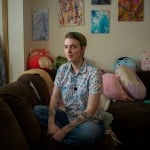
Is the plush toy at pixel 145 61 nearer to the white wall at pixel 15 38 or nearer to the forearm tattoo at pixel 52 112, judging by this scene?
the white wall at pixel 15 38

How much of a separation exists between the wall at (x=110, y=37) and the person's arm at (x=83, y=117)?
1.99 m

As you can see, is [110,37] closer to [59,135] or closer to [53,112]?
[53,112]

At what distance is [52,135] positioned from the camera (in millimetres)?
1990

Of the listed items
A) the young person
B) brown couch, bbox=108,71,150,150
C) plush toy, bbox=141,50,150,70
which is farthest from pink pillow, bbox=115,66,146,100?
the young person

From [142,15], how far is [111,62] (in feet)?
2.59

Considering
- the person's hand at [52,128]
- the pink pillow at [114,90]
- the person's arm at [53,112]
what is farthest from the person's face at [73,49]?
the pink pillow at [114,90]

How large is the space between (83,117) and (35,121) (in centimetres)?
36

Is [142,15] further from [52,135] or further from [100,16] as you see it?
[52,135]

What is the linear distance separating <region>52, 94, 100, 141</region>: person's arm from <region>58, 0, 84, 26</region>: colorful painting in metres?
2.06

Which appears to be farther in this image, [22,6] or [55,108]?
[22,6]

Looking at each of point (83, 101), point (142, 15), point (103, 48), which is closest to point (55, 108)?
point (83, 101)

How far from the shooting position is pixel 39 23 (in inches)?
154

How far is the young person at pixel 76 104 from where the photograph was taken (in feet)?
6.49

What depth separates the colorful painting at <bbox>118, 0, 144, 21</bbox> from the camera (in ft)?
12.8
